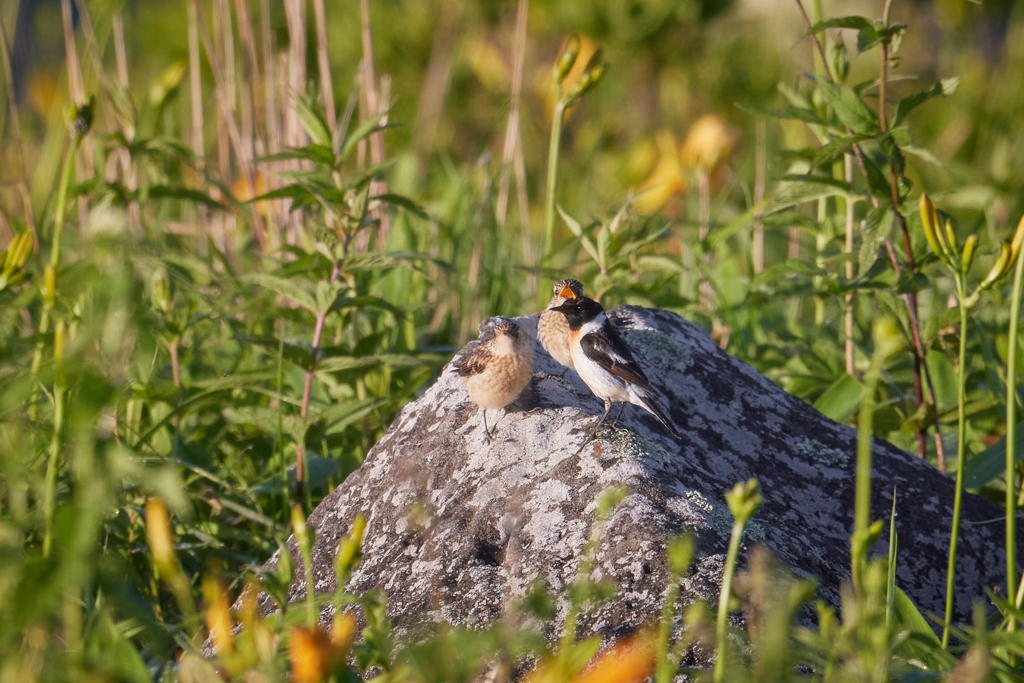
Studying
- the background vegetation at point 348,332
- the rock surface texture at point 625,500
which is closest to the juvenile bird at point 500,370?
the rock surface texture at point 625,500

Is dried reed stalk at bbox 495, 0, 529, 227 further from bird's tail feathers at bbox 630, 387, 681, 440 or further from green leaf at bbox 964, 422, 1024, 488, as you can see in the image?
green leaf at bbox 964, 422, 1024, 488

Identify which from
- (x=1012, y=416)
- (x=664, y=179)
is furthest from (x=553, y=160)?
(x=664, y=179)

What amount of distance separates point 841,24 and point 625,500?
1.40 meters

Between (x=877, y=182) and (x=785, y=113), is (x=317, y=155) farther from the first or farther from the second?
(x=877, y=182)

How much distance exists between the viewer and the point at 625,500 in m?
1.75

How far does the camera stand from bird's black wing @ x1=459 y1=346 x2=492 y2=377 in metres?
2.05

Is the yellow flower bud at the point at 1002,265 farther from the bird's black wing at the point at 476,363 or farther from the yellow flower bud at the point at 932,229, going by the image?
the bird's black wing at the point at 476,363

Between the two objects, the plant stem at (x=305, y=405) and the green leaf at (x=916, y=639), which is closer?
the green leaf at (x=916, y=639)

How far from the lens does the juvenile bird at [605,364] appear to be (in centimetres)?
207

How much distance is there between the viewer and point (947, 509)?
224cm

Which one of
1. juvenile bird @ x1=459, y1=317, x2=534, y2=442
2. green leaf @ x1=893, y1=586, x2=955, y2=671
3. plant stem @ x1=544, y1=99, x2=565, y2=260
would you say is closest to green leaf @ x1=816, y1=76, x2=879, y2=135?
plant stem @ x1=544, y1=99, x2=565, y2=260

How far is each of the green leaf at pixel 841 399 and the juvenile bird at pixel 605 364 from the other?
0.93 m

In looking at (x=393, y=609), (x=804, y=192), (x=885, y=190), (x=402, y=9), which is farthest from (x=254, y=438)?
(x=402, y=9)

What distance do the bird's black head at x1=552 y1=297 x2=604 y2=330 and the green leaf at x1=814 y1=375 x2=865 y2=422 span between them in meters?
1.00
